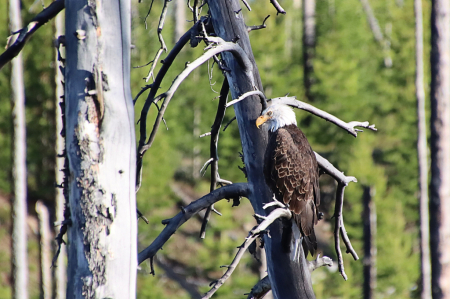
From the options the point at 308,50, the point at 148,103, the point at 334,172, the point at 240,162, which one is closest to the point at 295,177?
the point at 334,172

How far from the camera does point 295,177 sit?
4094mm

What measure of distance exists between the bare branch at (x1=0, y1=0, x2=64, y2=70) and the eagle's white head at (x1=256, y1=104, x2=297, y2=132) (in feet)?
5.69

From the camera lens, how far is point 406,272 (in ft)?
63.7

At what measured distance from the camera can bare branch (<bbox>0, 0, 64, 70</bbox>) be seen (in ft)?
9.55

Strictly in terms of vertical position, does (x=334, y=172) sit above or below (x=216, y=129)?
below

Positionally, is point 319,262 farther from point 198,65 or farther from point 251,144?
point 198,65

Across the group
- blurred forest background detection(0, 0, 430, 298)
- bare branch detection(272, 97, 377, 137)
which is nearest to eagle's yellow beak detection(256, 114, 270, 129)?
bare branch detection(272, 97, 377, 137)

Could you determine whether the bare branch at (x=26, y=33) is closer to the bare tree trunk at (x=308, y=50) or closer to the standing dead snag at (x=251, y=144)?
the standing dead snag at (x=251, y=144)

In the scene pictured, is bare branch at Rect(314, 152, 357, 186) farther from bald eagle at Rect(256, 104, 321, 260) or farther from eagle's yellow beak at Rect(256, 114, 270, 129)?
eagle's yellow beak at Rect(256, 114, 270, 129)

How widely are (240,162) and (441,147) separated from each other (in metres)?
14.4

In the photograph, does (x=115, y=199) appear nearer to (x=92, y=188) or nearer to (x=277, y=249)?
(x=92, y=188)

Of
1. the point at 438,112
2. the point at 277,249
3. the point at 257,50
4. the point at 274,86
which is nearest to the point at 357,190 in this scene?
the point at 274,86

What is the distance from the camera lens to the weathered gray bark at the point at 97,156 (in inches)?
105

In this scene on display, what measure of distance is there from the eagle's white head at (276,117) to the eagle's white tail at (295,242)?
0.88 meters
